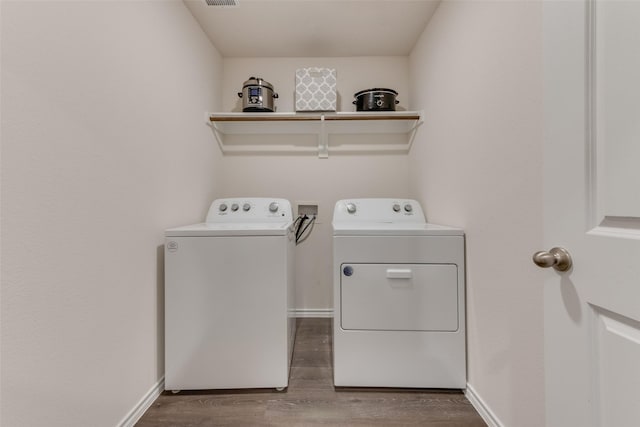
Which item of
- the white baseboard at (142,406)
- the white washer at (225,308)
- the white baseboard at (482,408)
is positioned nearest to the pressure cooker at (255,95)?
the white washer at (225,308)

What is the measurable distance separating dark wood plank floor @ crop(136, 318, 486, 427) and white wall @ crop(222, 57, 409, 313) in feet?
3.09

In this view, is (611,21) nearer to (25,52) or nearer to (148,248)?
(25,52)

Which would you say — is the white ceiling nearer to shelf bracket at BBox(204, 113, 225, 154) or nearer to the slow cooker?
the slow cooker

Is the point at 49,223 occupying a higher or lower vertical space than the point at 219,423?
higher

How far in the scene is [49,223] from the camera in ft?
2.81

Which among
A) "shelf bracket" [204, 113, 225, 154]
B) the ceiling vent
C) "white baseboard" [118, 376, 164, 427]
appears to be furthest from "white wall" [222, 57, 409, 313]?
"white baseboard" [118, 376, 164, 427]

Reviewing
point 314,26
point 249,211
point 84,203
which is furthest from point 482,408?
point 314,26

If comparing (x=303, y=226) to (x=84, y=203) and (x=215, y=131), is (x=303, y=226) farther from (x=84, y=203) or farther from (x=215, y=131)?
(x=84, y=203)

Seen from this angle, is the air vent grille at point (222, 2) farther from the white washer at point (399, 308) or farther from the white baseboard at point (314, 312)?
the white baseboard at point (314, 312)

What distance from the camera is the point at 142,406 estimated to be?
125 cm

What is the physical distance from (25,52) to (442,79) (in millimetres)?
1840

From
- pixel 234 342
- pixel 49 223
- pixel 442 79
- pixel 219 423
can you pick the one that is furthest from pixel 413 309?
pixel 49 223

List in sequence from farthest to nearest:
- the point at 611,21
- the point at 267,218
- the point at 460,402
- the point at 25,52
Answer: the point at 267,218
the point at 460,402
the point at 25,52
the point at 611,21

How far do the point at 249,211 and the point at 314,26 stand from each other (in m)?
1.38
